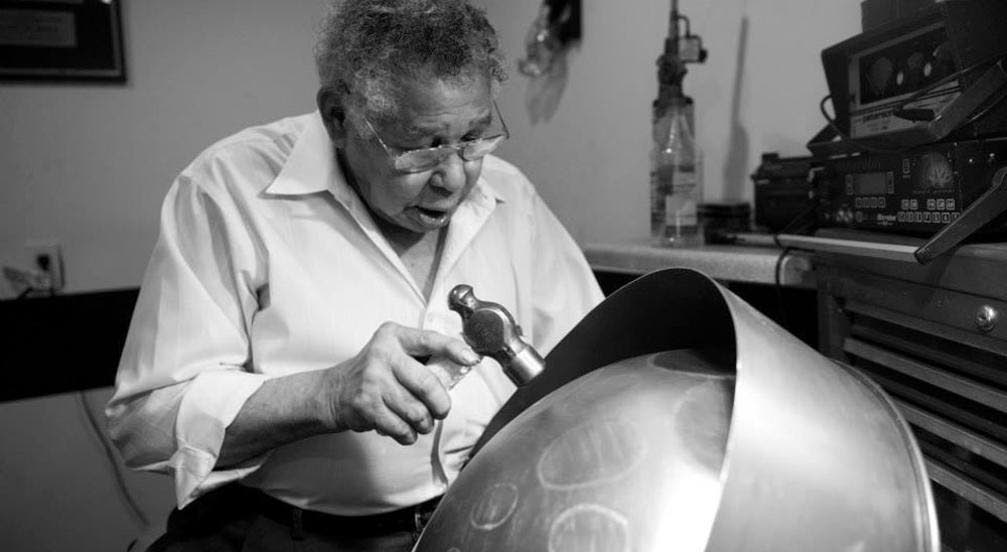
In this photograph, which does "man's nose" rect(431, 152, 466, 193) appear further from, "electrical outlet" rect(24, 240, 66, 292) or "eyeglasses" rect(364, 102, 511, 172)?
"electrical outlet" rect(24, 240, 66, 292)

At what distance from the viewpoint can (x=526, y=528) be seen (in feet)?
1.91

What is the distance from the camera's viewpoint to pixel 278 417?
0.98m

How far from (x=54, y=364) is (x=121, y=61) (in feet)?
2.73

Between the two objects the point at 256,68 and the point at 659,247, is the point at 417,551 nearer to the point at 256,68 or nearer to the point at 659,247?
the point at 659,247

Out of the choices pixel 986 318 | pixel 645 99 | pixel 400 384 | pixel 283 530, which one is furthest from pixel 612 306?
pixel 645 99

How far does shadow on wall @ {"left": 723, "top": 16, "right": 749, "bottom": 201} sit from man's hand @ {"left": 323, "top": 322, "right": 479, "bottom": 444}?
1.02m

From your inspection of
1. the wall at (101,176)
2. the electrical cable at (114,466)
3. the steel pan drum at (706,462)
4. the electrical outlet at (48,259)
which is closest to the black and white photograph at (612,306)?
the steel pan drum at (706,462)

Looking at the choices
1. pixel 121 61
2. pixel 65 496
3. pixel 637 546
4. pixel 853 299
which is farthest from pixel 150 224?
pixel 637 546

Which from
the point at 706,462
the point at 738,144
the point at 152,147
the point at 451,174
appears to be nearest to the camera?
the point at 706,462

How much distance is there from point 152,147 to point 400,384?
5.86 feet

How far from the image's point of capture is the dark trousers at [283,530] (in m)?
1.14

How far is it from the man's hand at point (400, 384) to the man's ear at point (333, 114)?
0.41 metres

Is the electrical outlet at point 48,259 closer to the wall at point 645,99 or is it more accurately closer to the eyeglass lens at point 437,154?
the wall at point 645,99

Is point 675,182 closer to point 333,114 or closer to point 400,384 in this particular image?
point 333,114
